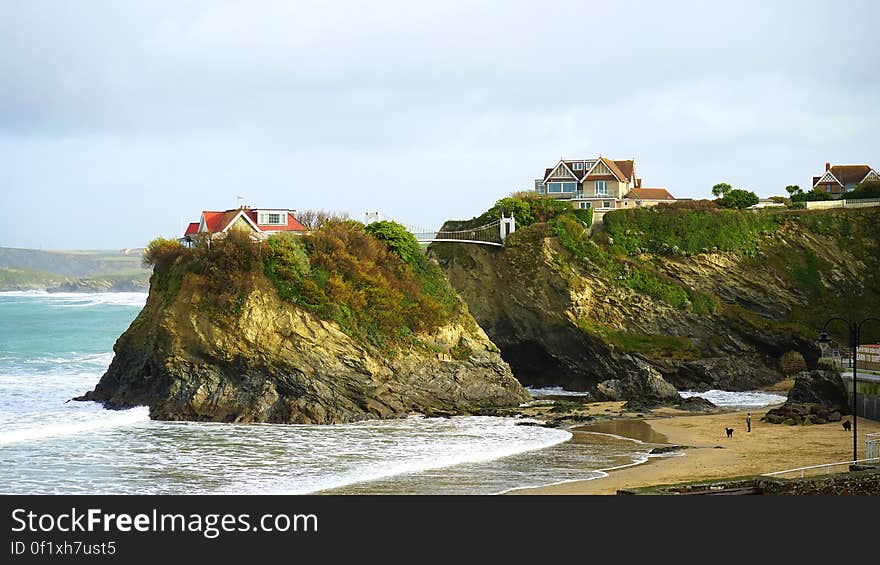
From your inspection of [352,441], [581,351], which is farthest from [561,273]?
[352,441]

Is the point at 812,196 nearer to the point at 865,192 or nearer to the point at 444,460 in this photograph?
the point at 865,192

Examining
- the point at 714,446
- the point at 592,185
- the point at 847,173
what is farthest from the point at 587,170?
the point at 714,446

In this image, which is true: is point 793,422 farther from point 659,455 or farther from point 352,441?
point 352,441

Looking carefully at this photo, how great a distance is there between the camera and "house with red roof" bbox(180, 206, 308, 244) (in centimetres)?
5194

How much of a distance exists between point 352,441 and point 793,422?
1794cm

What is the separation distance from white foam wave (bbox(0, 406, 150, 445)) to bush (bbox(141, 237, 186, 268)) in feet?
26.3

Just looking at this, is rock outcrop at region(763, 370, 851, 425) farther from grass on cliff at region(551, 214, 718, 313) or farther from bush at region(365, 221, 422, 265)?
bush at region(365, 221, 422, 265)

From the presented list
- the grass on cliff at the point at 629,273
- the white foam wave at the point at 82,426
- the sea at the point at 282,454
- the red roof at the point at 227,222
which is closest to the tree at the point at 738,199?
the grass on cliff at the point at 629,273

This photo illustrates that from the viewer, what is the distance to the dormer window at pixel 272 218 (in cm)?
5366

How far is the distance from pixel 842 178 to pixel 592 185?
20498 millimetres

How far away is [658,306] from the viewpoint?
58.8 m

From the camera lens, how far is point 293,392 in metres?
45.1

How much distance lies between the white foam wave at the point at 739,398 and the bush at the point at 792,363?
409 centimetres

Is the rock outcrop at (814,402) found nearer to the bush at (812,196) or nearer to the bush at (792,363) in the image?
the bush at (792,363)
